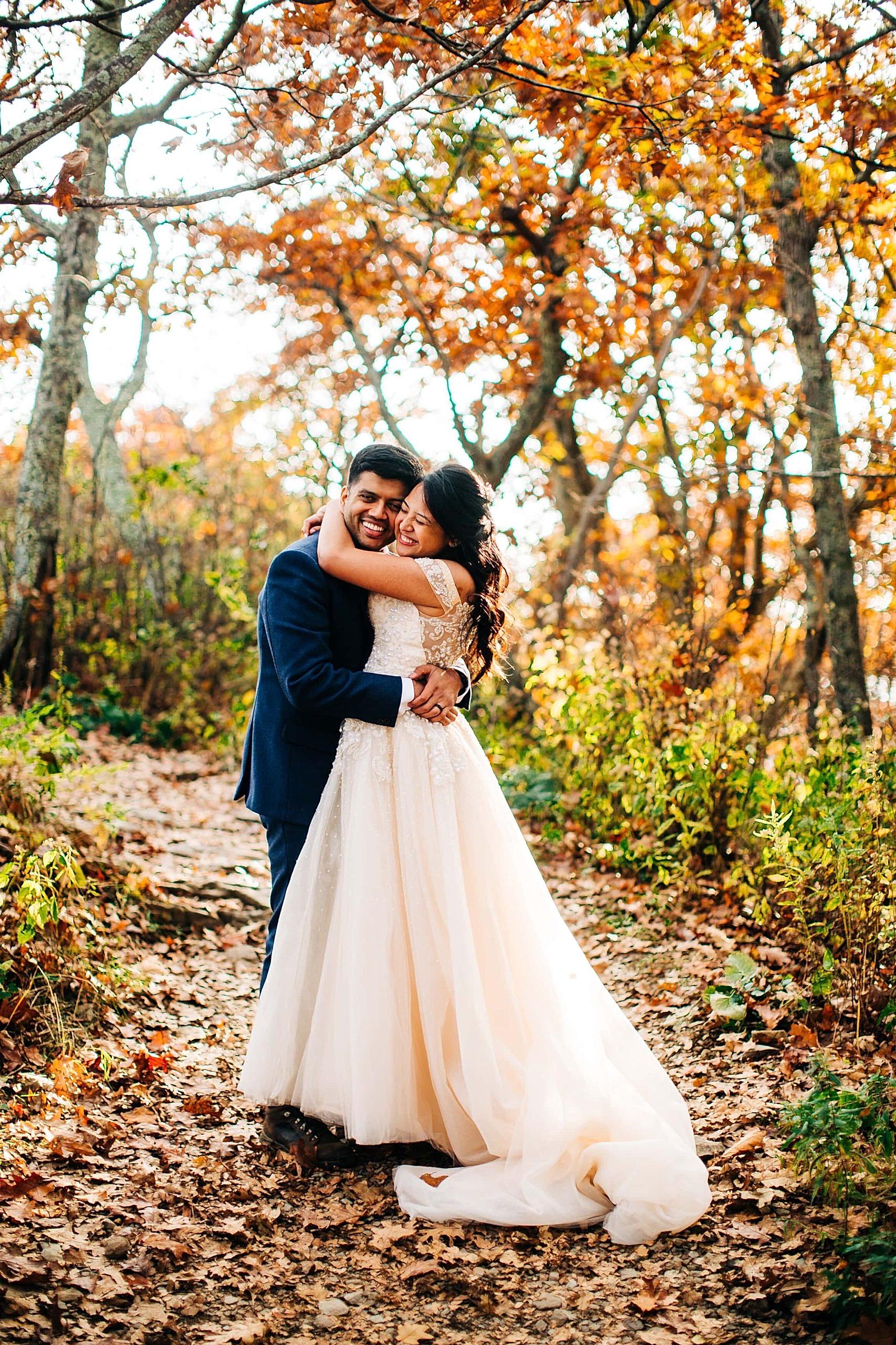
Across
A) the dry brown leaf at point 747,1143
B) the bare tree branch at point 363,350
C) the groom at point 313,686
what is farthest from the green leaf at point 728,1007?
the bare tree branch at point 363,350

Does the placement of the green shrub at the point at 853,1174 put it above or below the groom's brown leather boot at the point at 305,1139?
above

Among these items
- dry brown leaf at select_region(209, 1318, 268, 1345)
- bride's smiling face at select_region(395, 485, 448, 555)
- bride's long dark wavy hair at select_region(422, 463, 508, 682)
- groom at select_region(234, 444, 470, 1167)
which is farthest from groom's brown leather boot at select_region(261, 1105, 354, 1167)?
bride's smiling face at select_region(395, 485, 448, 555)

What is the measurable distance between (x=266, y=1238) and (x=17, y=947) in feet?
5.42

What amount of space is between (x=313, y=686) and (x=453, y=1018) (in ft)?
3.76

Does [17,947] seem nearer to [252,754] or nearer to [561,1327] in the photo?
[252,754]

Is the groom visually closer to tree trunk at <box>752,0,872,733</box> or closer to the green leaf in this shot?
the green leaf

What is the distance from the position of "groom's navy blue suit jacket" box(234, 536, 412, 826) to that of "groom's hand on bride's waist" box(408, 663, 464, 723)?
0.27ft

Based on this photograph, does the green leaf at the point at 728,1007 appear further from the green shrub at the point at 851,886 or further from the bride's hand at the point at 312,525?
the bride's hand at the point at 312,525

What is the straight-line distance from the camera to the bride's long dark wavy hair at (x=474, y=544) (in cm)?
→ 342

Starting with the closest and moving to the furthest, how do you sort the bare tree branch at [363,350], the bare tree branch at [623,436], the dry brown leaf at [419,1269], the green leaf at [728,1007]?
the dry brown leaf at [419,1269] → the green leaf at [728,1007] → the bare tree branch at [623,436] → the bare tree branch at [363,350]

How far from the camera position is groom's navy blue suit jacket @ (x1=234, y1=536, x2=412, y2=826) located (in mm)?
→ 3283

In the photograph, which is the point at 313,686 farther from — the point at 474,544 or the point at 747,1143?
the point at 747,1143

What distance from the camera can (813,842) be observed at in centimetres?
439

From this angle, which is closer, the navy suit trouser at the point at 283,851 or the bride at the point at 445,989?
the bride at the point at 445,989
